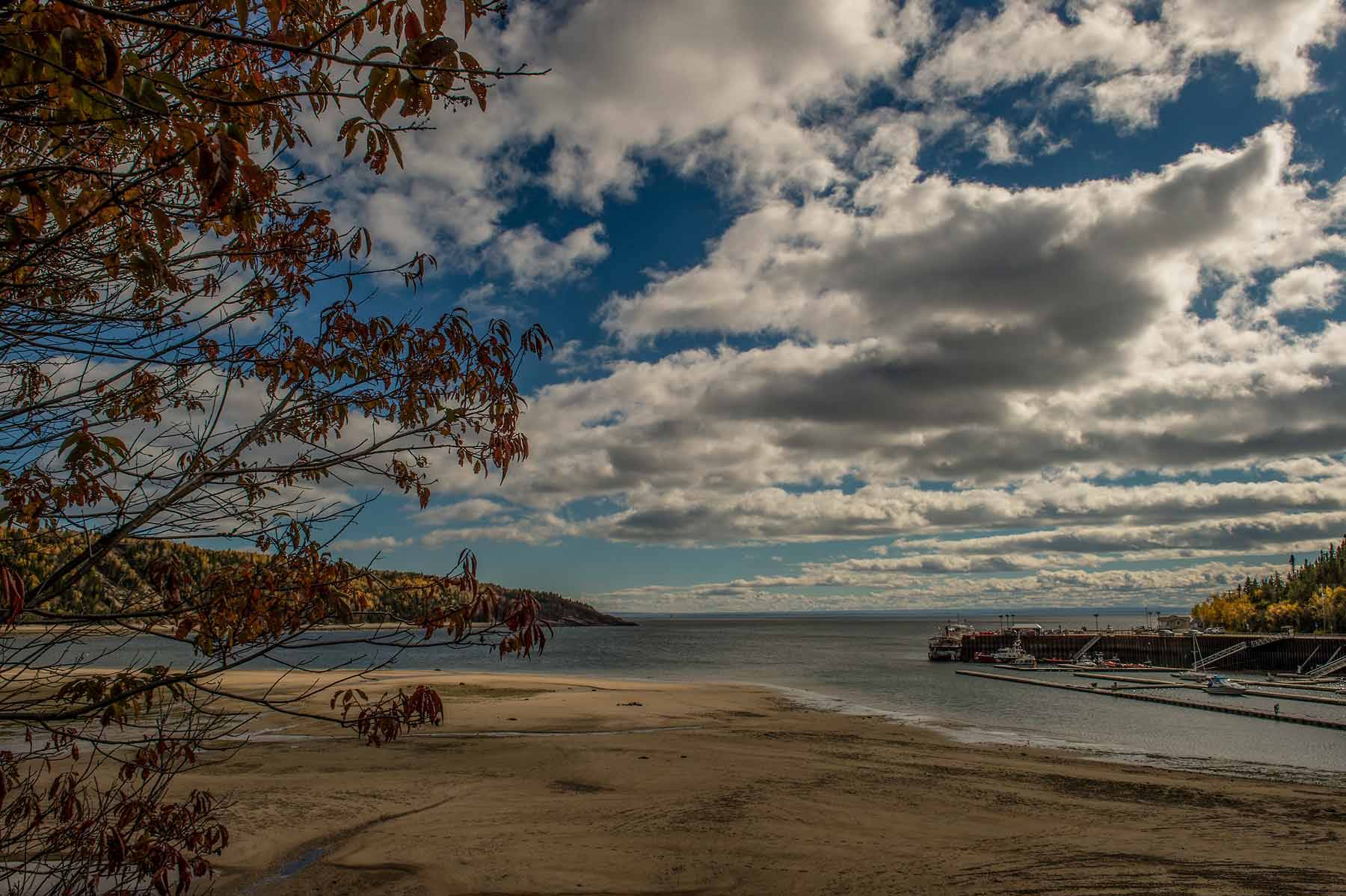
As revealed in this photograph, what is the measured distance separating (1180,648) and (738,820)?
94.3 m

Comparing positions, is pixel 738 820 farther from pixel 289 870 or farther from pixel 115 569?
pixel 115 569

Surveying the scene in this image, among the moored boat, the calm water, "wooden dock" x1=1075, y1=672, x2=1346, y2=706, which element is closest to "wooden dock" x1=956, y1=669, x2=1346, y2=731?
the calm water

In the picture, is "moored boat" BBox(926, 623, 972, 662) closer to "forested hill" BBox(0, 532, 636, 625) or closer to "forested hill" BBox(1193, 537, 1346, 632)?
"forested hill" BBox(1193, 537, 1346, 632)

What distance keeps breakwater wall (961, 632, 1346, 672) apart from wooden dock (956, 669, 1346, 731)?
3020 cm

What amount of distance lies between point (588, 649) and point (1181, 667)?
87.4 m

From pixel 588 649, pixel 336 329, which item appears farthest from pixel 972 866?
pixel 588 649

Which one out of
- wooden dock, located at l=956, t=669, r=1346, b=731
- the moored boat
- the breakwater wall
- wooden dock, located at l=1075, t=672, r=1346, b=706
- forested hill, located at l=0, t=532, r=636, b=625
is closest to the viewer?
forested hill, located at l=0, t=532, r=636, b=625

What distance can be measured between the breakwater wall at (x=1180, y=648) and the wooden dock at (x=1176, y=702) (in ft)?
99.1

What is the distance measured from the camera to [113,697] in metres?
3.92

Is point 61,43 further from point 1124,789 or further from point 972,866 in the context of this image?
point 1124,789

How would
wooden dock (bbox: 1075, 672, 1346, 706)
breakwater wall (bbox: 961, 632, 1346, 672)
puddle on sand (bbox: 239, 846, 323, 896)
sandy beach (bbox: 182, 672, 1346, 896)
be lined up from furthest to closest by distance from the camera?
breakwater wall (bbox: 961, 632, 1346, 672) → wooden dock (bbox: 1075, 672, 1346, 706) → sandy beach (bbox: 182, 672, 1346, 896) → puddle on sand (bbox: 239, 846, 323, 896)

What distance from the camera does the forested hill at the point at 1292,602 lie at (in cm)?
9925

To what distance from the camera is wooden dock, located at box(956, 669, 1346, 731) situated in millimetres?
39391

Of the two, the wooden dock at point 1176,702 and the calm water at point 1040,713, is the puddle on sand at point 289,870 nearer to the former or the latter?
the calm water at point 1040,713
